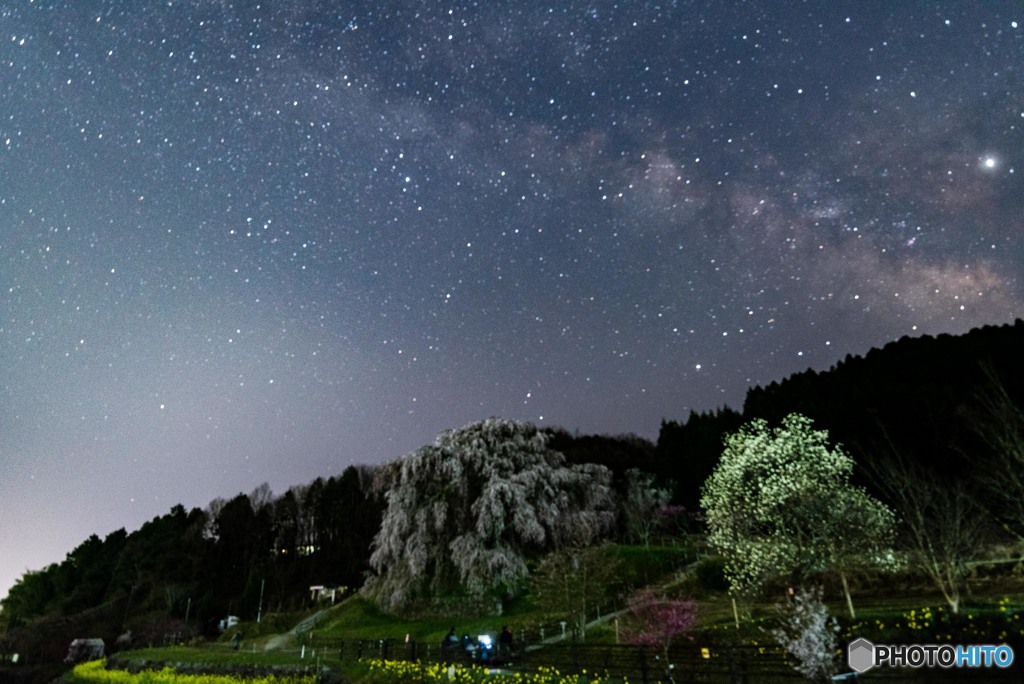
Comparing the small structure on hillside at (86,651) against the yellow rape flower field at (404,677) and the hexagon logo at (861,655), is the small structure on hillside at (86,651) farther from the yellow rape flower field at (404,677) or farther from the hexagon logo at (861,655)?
the hexagon logo at (861,655)

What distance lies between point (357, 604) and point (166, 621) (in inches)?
1064

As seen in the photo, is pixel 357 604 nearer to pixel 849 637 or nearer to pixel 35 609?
pixel 849 637

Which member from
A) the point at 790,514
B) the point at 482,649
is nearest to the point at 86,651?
the point at 482,649

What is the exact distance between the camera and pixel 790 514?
1316 inches

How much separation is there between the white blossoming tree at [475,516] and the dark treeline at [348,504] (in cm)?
896

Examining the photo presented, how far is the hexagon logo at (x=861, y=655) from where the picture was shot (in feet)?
63.7

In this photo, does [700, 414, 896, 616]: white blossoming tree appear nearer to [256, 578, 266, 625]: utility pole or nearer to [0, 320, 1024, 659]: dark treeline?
[0, 320, 1024, 659]: dark treeline

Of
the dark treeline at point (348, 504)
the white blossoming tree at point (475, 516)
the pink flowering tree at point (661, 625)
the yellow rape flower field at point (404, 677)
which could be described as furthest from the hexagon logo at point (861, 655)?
the white blossoming tree at point (475, 516)

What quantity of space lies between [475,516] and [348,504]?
1888 inches

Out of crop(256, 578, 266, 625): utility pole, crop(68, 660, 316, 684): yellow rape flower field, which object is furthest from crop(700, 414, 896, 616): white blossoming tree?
crop(256, 578, 266, 625): utility pole

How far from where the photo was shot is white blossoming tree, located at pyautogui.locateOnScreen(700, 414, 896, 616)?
30.4 metres

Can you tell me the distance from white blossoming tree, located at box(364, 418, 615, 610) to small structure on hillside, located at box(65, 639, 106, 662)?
3006cm

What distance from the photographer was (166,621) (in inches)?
2569

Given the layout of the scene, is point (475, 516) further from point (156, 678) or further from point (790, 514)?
point (790, 514)
